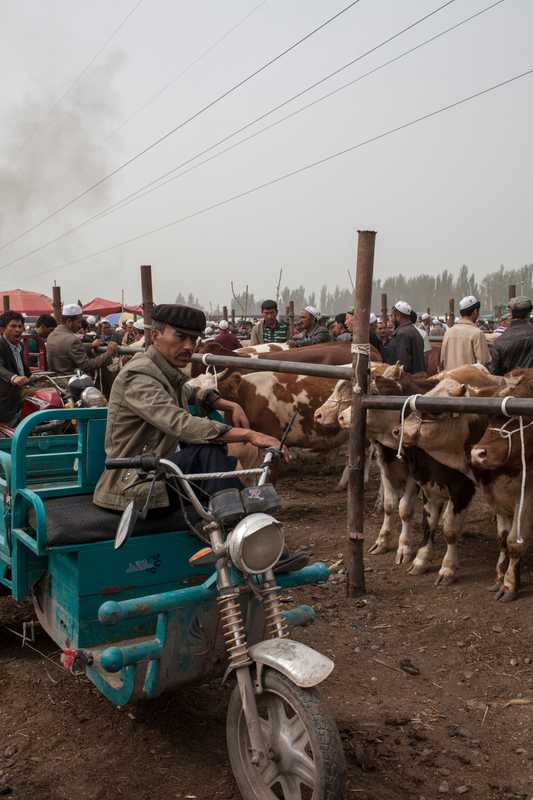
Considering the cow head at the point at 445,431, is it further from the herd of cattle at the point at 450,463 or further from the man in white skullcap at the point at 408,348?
the man in white skullcap at the point at 408,348

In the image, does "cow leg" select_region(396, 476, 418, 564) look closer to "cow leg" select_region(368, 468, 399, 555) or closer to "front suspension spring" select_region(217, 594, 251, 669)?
"cow leg" select_region(368, 468, 399, 555)

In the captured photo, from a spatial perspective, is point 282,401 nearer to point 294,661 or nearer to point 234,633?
point 234,633

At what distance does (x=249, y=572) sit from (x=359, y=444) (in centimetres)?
271

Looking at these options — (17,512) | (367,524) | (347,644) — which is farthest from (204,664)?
(367,524)

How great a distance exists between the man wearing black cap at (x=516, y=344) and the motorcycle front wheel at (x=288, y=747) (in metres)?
4.80

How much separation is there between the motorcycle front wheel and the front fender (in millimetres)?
66

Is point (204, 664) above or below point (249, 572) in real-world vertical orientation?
below

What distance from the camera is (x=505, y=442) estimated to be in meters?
5.08

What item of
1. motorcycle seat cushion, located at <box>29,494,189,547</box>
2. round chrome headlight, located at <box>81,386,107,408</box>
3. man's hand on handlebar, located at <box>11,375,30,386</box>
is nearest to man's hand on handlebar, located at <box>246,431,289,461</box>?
motorcycle seat cushion, located at <box>29,494,189,547</box>

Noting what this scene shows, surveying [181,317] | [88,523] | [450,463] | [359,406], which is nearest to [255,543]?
[88,523]

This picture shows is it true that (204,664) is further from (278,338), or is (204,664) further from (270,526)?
(278,338)

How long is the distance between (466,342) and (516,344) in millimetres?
1179

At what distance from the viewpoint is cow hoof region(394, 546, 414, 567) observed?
6227 mm

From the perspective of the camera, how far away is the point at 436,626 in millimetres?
4938
